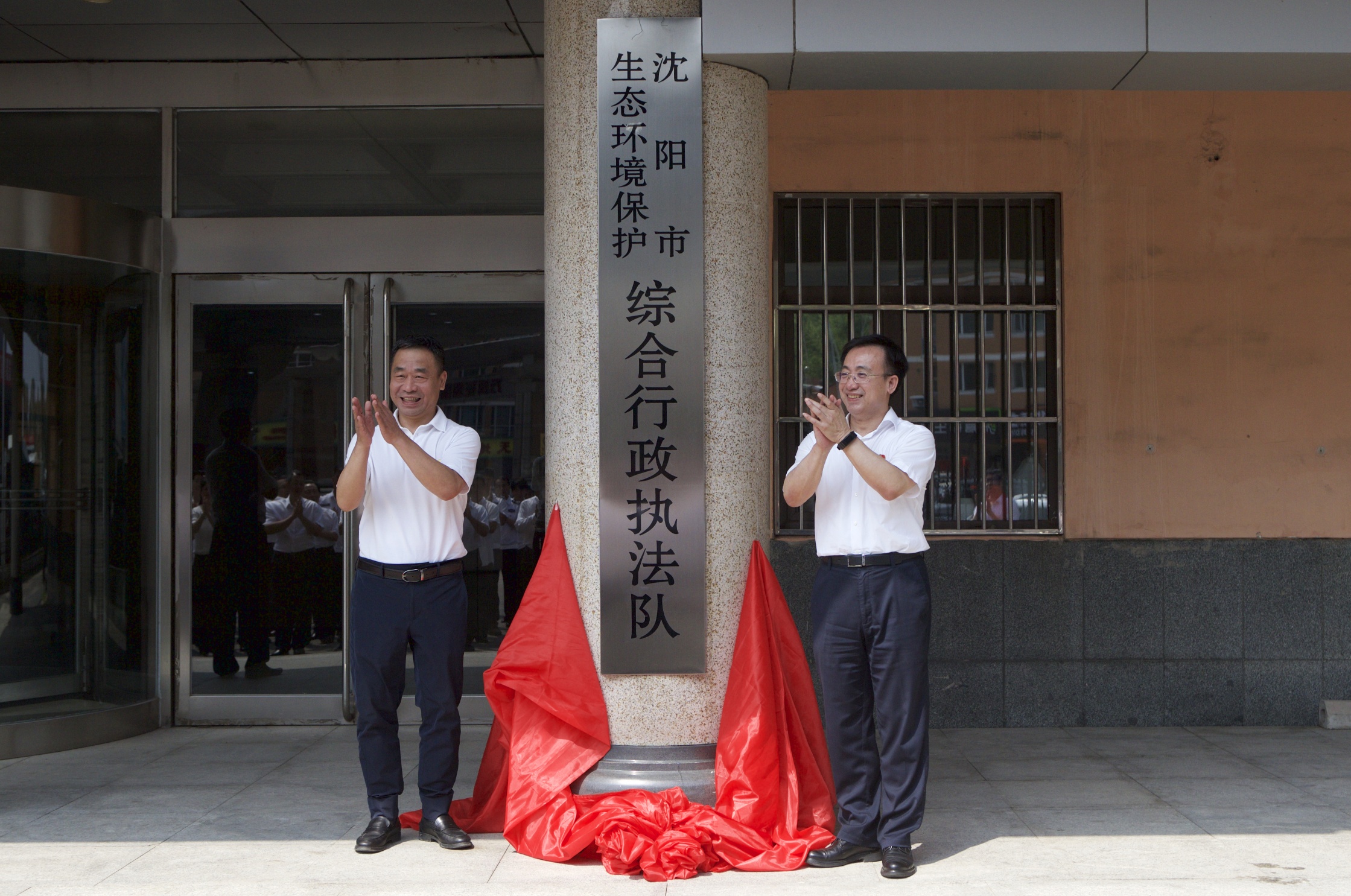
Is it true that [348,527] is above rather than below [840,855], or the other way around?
above

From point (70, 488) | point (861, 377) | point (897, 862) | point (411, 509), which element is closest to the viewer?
point (897, 862)

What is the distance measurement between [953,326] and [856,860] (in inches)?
124

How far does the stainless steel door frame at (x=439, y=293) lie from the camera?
6086mm

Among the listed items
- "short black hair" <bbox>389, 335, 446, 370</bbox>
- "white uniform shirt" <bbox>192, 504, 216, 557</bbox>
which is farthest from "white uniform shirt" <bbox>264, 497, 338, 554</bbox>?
"short black hair" <bbox>389, 335, 446, 370</bbox>

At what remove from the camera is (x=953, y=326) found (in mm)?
6133

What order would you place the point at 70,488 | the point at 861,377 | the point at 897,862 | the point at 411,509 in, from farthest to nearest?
the point at 70,488
the point at 411,509
the point at 861,377
the point at 897,862

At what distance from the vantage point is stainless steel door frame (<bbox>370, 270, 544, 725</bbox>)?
6.09 metres

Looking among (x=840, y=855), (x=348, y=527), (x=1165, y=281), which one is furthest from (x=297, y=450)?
(x=1165, y=281)

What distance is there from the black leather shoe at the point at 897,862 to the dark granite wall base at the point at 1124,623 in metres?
2.30

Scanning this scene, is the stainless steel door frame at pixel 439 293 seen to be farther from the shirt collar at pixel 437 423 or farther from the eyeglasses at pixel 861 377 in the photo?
the eyeglasses at pixel 861 377

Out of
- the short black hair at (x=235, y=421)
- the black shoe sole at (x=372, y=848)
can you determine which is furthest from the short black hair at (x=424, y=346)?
the short black hair at (x=235, y=421)

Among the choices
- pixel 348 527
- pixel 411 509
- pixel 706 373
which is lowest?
pixel 348 527

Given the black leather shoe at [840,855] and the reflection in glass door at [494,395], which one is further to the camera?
the reflection in glass door at [494,395]

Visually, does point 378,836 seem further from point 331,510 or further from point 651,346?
Answer: point 331,510
